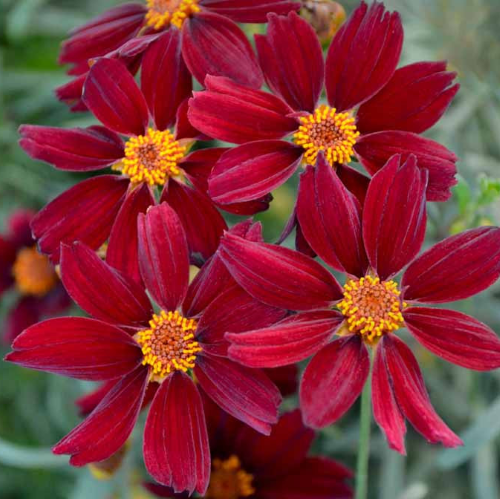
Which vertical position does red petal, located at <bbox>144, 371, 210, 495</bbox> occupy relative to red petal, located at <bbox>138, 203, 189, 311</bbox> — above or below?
below

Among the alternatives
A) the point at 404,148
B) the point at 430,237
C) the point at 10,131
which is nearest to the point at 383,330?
the point at 404,148

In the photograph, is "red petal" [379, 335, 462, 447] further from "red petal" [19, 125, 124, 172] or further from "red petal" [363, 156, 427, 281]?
"red petal" [19, 125, 124, 172]

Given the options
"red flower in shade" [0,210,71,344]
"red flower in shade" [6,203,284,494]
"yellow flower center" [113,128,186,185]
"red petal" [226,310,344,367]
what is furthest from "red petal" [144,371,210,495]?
"red flower in shade" [0,210,71,344]

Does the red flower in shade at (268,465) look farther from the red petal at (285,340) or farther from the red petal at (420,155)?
the red petal at (420,155)

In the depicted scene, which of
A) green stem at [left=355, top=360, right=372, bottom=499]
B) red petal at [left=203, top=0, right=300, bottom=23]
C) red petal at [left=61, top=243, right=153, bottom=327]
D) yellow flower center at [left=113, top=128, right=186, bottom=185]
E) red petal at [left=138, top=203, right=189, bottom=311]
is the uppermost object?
red petal at [left=203, top=0, right=300, bottom=23]

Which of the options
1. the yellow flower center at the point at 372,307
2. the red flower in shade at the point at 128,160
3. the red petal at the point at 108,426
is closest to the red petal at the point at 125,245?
the red flower in shade at the point at 128,160

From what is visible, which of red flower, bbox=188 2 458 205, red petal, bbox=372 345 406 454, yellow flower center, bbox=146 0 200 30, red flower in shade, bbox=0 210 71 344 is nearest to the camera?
red petal, bbox=372 345 406 454

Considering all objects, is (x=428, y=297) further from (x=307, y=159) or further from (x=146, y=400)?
(x=146, y=400)
